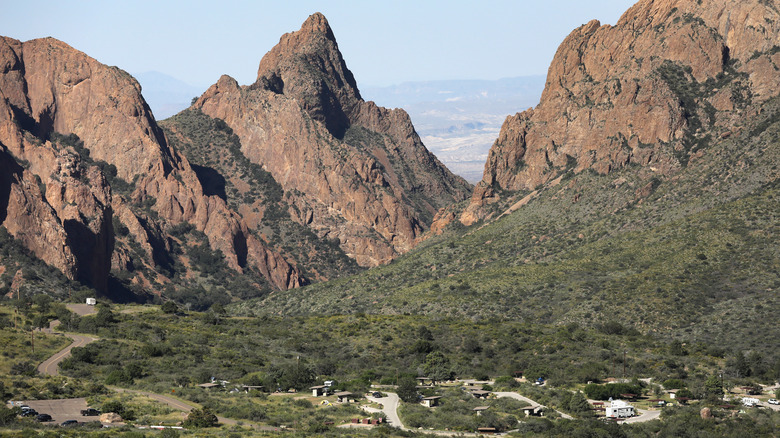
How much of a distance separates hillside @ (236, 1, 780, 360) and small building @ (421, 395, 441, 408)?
46792 millimetres

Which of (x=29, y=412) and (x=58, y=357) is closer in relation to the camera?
(x=29, y=412)

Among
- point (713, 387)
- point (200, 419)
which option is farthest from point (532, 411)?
point (200, 419)

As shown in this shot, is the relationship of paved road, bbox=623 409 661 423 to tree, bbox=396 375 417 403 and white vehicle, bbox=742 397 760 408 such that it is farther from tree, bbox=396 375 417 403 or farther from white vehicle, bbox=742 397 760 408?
tree, bbox=396 375 417 403

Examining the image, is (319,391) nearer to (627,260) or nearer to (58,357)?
(58,357)

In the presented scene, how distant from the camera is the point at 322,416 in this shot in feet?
274

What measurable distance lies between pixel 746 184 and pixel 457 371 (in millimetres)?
68760

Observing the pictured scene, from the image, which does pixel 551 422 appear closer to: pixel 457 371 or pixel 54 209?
pixel 457 371

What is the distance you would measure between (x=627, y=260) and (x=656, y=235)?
348 inches

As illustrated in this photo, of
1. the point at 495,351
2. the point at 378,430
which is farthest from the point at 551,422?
the point at 495,351

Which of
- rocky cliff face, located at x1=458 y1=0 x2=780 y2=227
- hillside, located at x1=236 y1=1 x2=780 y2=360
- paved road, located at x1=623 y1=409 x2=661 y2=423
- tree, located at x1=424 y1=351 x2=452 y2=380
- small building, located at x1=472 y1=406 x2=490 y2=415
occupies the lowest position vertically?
paved road, located at x1=623 y1=409 x2=661 y2=423

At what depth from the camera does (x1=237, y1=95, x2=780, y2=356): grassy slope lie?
5300 inches

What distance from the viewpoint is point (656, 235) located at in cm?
15638

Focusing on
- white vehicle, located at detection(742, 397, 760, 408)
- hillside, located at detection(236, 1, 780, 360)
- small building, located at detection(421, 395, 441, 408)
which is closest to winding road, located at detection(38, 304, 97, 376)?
small building, located at detection(421, 395, 441, 408)

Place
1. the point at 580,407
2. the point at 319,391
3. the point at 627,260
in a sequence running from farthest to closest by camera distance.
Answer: the point at 627,260, the point at 319,391, the point at 580,407
